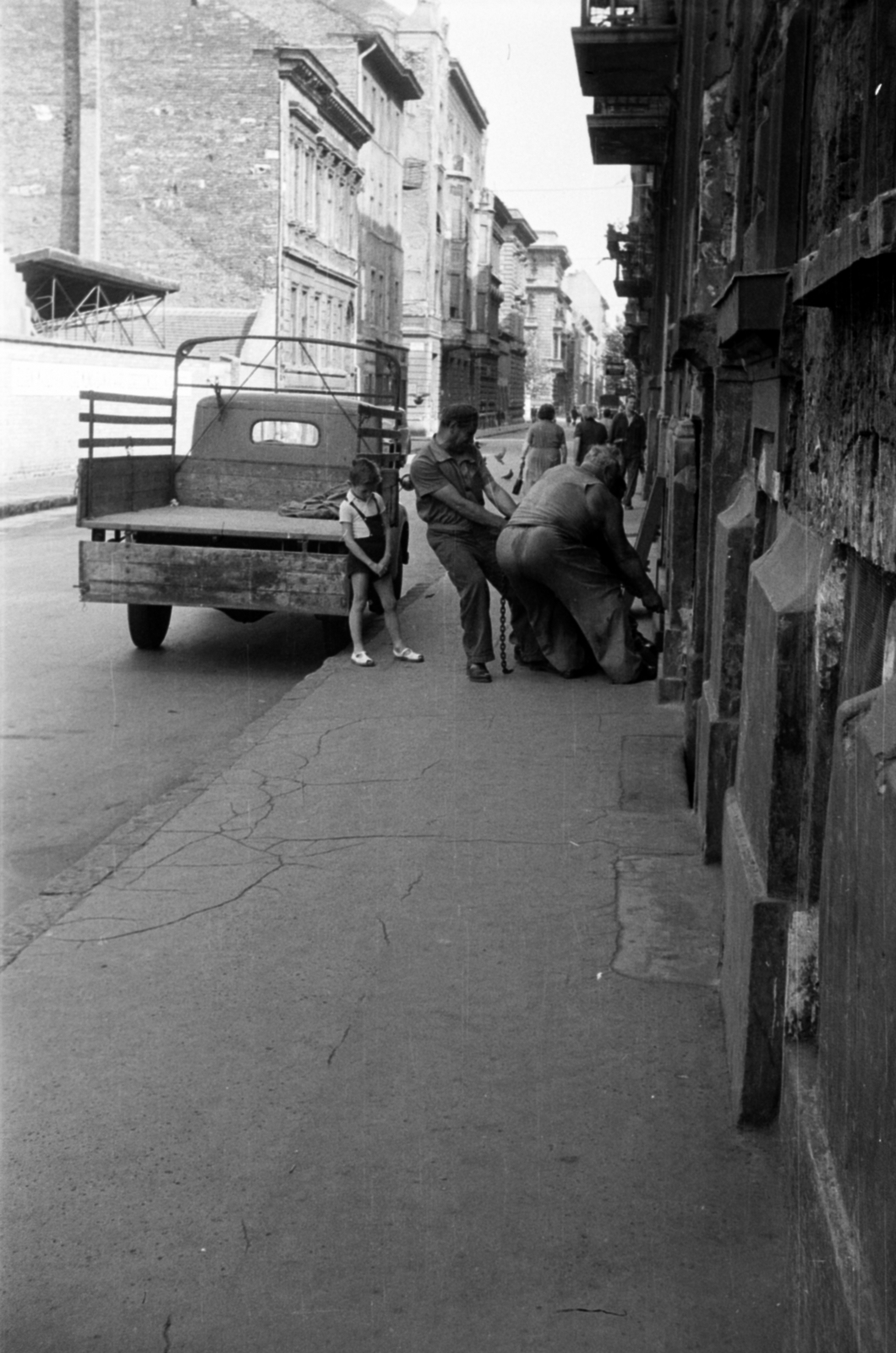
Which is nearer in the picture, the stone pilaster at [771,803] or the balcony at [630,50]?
the stone pilaster at [771,803]

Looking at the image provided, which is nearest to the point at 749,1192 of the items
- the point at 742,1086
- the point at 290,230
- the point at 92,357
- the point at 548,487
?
the point at 742,1086

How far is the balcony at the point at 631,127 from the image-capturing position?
18672 millimetres

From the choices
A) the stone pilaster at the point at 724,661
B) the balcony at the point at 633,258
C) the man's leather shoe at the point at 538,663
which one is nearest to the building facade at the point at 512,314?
the balcony at the point at 633,258

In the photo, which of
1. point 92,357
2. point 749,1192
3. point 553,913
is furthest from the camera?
point 92,357

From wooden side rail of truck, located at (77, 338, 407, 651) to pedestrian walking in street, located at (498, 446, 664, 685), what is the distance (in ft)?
4.81

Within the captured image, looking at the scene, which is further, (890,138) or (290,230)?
(290,230)

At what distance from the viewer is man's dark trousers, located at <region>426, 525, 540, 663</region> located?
9930 millimetres

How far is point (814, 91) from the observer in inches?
169

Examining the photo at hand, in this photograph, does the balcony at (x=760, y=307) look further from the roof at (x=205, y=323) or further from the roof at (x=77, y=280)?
the roof at (x=205, y=323)

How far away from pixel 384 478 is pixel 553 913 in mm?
7126

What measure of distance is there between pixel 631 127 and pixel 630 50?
2967mm

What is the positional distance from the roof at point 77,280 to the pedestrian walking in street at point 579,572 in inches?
1066

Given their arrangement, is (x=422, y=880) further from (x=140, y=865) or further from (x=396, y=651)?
(x=396, y=651)

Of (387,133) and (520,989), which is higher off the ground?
(387,133)
